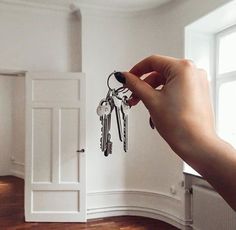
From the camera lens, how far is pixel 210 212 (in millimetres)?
2887

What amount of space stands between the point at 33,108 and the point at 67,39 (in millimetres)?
1226

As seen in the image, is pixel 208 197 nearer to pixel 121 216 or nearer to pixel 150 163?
pixel 150 163

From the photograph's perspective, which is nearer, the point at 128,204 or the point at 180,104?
the point at 180,104

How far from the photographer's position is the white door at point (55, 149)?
3695 millimetres

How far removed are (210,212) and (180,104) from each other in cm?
289

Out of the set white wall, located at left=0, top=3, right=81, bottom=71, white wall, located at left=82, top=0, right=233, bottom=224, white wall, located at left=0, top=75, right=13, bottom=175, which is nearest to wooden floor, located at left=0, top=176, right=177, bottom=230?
white wall, located at left=82, top=0, right=233, bottom=224

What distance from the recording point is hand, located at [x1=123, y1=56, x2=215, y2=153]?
37cm

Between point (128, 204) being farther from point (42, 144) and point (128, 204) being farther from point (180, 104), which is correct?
point (180, 104)

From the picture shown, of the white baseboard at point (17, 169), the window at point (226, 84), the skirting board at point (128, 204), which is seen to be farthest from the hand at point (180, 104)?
the white baseboard at point (17, 169)

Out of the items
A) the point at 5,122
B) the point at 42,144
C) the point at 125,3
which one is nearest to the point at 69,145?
the point at 42,144

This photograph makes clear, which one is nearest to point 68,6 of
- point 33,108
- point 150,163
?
point 33,108

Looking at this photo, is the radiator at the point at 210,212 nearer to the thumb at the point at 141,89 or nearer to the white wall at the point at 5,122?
the thumb at the point at 141,89

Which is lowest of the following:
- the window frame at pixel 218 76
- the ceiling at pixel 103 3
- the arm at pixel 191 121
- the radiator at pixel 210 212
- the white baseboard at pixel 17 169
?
the white baseboard at pixel 17 169

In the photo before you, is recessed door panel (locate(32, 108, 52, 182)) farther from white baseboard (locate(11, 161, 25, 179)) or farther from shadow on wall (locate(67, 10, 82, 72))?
white baseboard (locate(11, 161, 25, 179))
